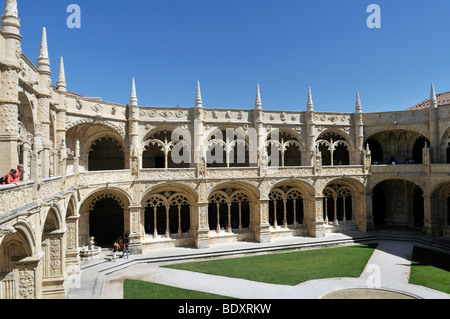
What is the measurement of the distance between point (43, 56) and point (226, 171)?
46.8ft

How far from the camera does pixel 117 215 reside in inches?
1091

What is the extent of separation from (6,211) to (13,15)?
7.87 m

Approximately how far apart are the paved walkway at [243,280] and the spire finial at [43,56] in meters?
11.0

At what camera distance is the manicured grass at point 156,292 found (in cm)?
1459

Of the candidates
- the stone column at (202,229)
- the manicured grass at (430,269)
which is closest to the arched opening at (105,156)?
the stone column at (202,229)

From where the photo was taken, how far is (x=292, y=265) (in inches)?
757

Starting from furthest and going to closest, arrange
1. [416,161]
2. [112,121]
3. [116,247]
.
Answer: [416,161] → [112,121] → [116,247]

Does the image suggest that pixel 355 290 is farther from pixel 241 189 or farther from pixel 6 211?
pixel 6 211

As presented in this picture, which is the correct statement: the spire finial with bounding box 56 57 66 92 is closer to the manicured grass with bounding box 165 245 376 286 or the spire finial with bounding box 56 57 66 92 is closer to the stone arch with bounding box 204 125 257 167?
the stone arch with bounding box 204 125 257 167

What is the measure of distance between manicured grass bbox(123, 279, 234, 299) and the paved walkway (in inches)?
17.0

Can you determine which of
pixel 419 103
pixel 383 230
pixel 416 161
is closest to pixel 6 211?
pixel 383 230

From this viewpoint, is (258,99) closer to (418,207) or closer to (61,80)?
(61,80)
